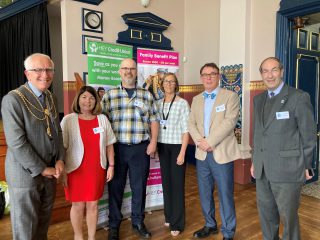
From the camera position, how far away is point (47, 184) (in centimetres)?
180

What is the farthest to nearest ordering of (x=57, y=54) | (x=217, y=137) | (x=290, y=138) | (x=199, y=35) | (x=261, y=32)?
(x=57, y=54)
(x=199, y=35)
(x=261, y=32)
(x=217, y=137)
(x=290, y=138)

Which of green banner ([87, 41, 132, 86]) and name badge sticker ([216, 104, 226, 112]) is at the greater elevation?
green banner ([87, 41, 132, 86])

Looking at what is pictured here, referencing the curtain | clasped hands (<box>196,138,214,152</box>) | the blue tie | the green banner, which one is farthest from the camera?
the curtain

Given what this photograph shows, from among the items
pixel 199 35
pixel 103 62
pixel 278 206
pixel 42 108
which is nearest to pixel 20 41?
pixel 103 62

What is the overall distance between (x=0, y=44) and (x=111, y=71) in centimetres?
374

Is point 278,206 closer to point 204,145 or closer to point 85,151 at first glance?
point 204,145

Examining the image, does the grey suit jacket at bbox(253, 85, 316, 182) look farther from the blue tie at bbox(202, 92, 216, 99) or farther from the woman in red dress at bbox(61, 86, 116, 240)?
the woman in red dress at bbox(61, 86, 116, 240)

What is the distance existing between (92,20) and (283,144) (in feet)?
11.5

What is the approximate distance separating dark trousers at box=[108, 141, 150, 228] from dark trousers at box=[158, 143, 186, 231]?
18 centimetres

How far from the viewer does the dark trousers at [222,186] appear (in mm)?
2336

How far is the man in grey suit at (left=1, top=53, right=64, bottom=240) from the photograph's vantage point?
5.26 ft

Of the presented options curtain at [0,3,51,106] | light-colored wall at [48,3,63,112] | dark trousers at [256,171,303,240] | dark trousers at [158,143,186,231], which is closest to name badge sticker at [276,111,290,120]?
dark trousers at [256,171,303,240]

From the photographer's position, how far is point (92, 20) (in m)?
4.26

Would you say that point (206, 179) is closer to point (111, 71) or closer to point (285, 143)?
point (285, 143)
